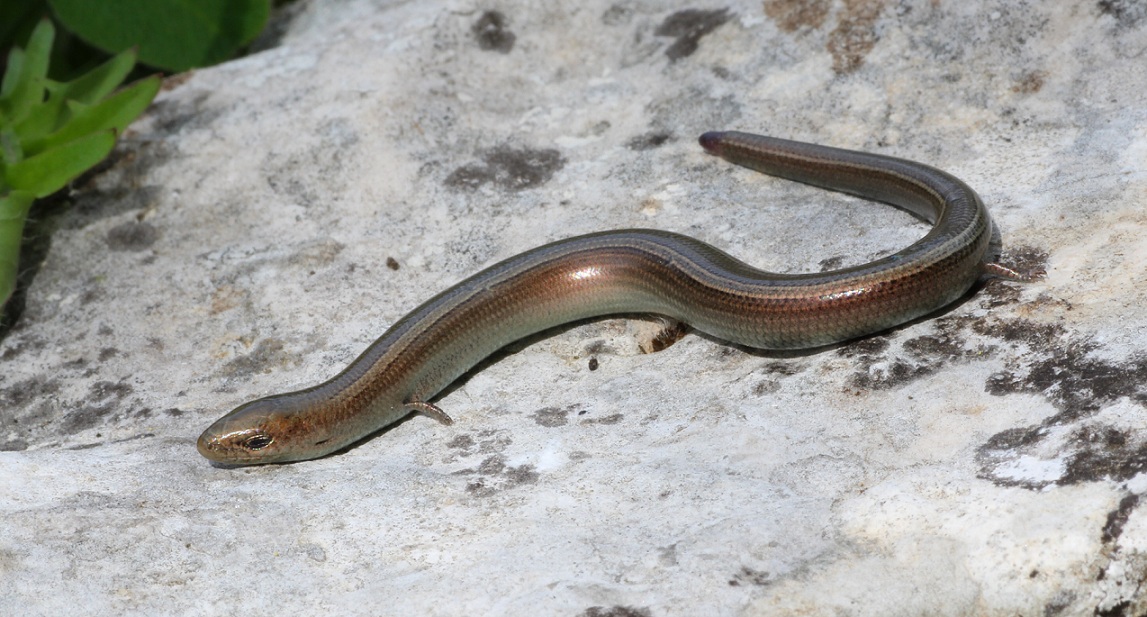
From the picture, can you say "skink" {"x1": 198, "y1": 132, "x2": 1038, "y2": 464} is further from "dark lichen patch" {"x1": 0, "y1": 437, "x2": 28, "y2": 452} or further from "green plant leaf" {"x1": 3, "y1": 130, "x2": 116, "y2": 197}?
"green plant leaf" {"x1": 3, "y1": 130, "x2": 116, "y2": 197}

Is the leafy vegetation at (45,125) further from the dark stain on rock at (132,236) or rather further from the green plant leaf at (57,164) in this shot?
the dark stain on rock at (132,236)

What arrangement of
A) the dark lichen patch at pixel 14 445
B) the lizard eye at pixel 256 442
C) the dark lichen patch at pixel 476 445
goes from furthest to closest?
1. the dark lichen patch at pixel 14 445
2. the lizard eye at pixel 256 442
3. the dark lichen patch at pixel 476 445

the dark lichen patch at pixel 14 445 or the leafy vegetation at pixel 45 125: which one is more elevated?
the leafy vegetation at pixel 45 125

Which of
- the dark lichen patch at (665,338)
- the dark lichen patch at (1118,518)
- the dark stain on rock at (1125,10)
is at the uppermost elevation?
the dark stain on rock at (1125,10)

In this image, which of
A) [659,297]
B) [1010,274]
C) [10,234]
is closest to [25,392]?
[10,234]

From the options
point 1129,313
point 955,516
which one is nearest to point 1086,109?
point 1129,313

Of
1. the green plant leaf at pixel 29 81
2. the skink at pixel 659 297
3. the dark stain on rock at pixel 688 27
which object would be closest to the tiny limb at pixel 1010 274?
the skink at pixel 659 297
